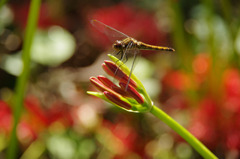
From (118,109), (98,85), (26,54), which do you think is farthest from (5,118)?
(98,85)

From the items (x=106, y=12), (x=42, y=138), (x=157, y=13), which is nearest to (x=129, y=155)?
(x=42, y=138)

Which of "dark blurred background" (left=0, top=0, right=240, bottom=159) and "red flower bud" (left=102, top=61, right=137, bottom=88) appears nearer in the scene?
"red flower bud" (left=102, top=61, right=137, bottom=88)

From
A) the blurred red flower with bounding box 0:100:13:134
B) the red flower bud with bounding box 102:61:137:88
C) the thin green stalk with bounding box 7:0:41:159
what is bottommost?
the blurred red flower with bounding box 0:100:13:134

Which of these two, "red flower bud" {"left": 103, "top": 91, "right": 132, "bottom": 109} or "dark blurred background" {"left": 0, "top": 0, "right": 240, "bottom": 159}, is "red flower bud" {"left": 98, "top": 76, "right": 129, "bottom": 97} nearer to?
"red flower bud" {"left": 103, "top": 91, "right": 132, "bottom": 109}

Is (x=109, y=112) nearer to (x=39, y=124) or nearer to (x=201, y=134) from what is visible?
(x=39, y=124)

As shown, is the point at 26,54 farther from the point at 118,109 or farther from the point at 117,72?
the point at 118,109

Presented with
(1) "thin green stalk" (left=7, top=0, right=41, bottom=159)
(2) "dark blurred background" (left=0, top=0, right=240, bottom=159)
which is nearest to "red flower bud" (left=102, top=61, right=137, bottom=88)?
(1) "thin green stalk" (left=7, top=0, right=41, bottom=159)

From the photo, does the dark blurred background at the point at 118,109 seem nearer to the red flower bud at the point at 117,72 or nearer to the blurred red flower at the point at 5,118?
the blurred red flower at the point at 5,118

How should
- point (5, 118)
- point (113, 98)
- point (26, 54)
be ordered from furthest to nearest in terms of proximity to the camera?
point (5, 118)
point (26, 54)
point (113, 98)
